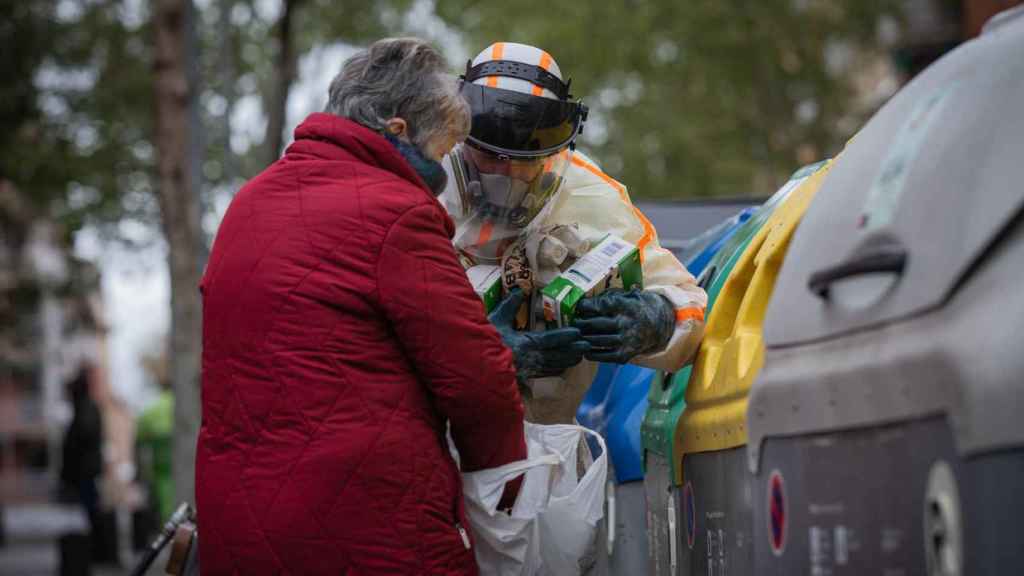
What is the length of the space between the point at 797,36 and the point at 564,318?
17.2m

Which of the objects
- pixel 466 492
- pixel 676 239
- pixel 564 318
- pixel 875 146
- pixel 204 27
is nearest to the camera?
pixel 875 146

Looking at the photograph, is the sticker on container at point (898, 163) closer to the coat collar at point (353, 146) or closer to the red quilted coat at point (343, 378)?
the red quilted coat at point (343, 378)

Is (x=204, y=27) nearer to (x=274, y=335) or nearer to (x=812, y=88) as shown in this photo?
(x=812, y=88)

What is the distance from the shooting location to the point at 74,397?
15.4 meters

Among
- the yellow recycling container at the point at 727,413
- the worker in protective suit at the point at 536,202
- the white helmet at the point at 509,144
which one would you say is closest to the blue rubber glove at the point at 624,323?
the worker in protective suit at the point at 536,202

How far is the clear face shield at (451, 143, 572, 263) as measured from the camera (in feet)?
14.6

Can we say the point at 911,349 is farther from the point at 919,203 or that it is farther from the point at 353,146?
the point at 353,146

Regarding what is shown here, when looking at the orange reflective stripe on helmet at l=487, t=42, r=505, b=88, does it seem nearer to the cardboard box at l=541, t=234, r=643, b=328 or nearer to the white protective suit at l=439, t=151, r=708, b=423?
the white protective suit at l=439, t=151, r=708, b=423

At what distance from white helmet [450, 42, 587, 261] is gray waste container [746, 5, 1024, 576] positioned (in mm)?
1482

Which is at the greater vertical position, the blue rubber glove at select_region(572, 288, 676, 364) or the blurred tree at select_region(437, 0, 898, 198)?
the blurred tree at select_region(437, 0, 898, 198)

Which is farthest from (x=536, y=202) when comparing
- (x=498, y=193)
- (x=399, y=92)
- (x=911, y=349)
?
(x=911, y=349)

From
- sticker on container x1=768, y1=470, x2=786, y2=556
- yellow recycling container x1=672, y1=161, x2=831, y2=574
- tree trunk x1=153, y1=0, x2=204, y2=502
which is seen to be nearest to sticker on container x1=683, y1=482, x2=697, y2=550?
yellow recycling container x1=672, y1=161, x2=831, y2=574

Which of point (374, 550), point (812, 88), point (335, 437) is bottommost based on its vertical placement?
point (374, 550)

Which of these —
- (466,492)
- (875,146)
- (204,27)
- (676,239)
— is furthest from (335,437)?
(204,27)
